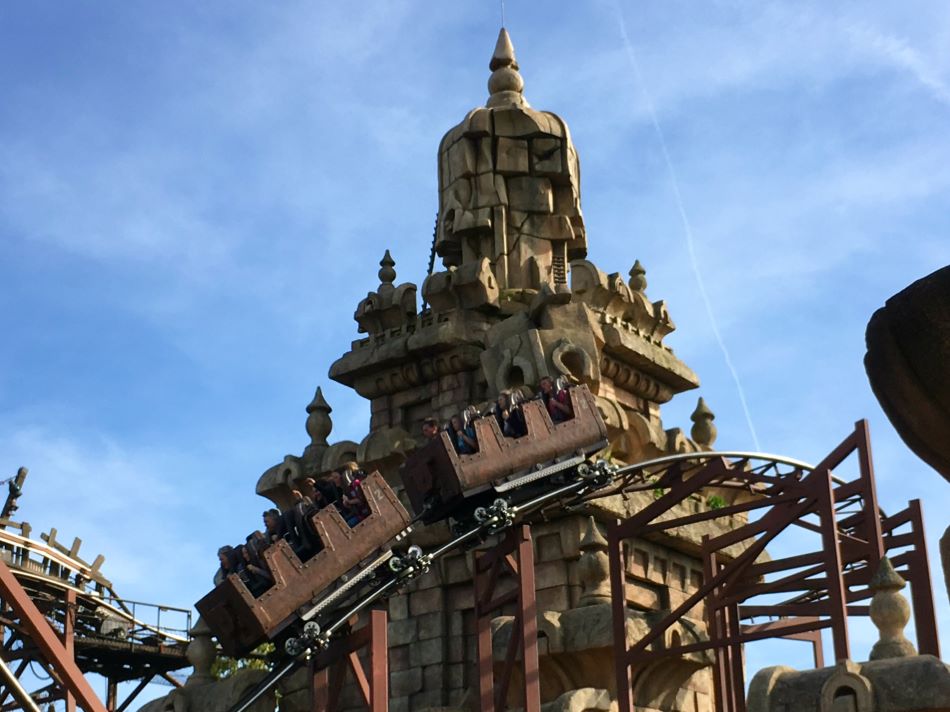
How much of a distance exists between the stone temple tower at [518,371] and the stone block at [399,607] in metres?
0.05

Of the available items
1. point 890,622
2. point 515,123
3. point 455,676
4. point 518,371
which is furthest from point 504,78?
point 890,622

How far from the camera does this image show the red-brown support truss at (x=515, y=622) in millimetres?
21312

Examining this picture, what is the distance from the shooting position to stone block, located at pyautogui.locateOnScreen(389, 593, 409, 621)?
29062mm

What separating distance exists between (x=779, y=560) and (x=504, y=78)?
673 inches

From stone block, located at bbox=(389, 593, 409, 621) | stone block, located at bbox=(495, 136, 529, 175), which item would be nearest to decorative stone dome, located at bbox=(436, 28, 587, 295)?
stone block, located at bbox=(495, 136, 529, 175)

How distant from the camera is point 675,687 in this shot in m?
27.0

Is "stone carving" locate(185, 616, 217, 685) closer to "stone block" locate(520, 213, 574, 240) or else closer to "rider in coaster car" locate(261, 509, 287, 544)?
"rider in coaster car" locate(261, 509, 287, 544)

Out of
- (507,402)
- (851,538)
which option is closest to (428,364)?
(507,402)

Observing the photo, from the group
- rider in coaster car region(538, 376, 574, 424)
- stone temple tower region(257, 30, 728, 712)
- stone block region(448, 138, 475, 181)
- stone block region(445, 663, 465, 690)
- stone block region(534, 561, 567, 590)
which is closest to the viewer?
rider in coaster car region(538, 376, 574, 424)

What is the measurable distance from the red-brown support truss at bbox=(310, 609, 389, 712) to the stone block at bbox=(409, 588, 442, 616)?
7.41 m

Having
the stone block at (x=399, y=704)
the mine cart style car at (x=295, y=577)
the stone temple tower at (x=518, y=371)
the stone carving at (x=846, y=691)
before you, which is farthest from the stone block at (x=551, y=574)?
the stone carving at (x=846, y=691)

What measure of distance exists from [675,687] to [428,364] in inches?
348

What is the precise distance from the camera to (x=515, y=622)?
71.4ft

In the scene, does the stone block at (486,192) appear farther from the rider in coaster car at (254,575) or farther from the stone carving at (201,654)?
the rider in coaster car at (254,575)
